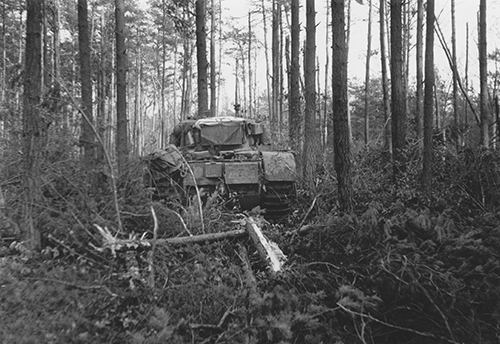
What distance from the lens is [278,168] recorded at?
7.93m

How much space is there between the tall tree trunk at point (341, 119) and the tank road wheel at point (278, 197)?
2.21 m

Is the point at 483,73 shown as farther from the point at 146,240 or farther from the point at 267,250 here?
the point at 146,240

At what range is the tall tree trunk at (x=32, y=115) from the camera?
4.72 meters

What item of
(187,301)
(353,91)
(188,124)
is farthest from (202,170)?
(353,91)

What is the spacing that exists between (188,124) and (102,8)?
72.1ft

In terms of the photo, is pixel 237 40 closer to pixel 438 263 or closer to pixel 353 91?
pixel 353 91

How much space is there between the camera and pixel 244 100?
42562 mm

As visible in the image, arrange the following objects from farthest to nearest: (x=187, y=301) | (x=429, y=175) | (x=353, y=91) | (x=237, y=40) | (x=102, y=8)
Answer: (x=353, y=91) → (x=237, y=40) → (x=102, y=8) → (x=429, y=175) → (x=187, y=301)

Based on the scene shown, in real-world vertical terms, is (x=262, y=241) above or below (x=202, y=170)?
below

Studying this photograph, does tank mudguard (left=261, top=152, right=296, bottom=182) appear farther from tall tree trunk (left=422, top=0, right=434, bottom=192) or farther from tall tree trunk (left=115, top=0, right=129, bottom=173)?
tall tree trunk (left=115, top=0, right=129, bottom=173)

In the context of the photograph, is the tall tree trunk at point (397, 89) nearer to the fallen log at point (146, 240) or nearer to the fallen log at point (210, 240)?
the fallen log at point (210, 240)

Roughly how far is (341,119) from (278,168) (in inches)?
90.6

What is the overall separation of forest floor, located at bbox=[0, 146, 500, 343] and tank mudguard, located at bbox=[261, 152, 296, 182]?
9.54ft

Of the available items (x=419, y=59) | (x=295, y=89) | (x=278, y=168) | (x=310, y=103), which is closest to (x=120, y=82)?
(x=295, y=89)
